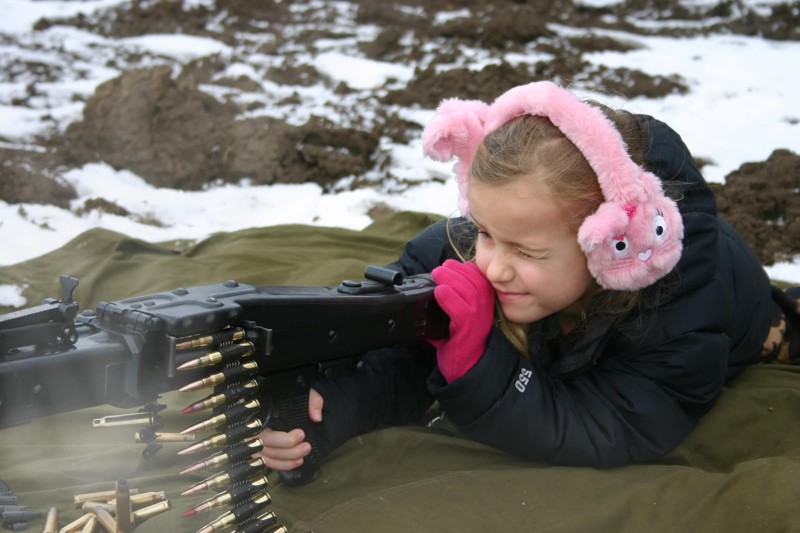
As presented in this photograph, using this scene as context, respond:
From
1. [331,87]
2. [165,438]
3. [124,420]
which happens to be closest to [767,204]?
[165,438]

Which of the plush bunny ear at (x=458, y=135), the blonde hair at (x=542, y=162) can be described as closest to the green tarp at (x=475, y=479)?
the blonde hair at (x=542, y=162)

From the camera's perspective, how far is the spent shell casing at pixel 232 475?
221cm

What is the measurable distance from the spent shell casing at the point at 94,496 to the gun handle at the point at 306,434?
46 cm

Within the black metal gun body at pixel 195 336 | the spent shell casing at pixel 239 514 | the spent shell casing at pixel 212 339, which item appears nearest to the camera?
the black metal gun body at pixel 195 336

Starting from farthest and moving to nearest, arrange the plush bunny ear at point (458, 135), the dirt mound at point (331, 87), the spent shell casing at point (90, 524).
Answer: the dirt mound at point (331, 87), the plush bunny ear at point (458, 135), the spent shell casing at point (90, 524)

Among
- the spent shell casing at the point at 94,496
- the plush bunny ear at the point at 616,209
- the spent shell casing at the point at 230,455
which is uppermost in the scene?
the plush bunny ear at the point at 616,209

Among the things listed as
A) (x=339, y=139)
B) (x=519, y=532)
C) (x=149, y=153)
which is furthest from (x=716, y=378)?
(x=149, y=153)

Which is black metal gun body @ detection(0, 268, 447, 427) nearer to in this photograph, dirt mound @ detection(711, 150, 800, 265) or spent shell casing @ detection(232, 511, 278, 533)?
spent shell casing @ detection(232, 511, 278, 533)

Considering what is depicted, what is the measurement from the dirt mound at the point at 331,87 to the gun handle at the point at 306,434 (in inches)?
125

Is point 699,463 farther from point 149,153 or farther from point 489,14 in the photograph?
point 489,14

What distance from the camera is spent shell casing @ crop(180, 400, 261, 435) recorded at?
2.19 m

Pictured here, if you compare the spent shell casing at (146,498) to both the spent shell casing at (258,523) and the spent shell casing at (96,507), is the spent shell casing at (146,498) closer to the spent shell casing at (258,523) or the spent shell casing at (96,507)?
the spent shell casing at (96,507)

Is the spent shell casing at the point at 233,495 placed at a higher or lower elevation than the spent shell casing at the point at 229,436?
lower

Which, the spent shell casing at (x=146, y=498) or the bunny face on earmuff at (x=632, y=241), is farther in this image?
the spent shell casing at (x=146, y=498)
